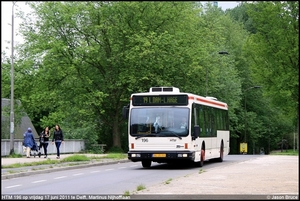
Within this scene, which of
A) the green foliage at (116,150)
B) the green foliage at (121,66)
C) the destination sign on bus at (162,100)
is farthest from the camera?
the green foliage at (116,150)

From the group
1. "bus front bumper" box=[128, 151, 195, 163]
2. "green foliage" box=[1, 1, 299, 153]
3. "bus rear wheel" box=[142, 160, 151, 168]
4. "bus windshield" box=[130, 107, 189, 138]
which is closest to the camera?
"green foliage" box=[1, 1, 299, 153]

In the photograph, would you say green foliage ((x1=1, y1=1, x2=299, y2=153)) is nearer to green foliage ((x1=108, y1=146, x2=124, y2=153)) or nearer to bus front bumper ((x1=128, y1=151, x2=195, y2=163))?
green foliage ((x1=108, y1=146, x2=124, y2=153))

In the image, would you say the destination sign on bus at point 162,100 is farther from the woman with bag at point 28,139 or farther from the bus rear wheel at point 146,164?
the woman with bag at point 28,139

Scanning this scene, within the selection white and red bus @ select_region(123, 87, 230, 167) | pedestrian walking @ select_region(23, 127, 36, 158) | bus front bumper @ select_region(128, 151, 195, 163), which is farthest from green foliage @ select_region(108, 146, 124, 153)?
bus front bumper @ select_region(128, 151, 195, 163)

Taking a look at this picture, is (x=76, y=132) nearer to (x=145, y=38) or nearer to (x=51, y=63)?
(x=51, y=63)

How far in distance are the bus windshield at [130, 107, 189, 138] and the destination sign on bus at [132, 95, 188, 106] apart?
29 cm

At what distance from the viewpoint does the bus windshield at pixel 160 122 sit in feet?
90.3

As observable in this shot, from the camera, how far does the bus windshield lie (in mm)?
27516

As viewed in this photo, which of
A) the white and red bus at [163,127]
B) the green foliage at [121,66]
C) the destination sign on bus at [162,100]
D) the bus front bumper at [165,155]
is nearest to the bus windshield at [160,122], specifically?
the white and red bus at [163,127]

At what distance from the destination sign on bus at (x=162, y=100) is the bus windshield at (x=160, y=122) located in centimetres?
29

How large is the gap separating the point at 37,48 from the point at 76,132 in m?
24.3

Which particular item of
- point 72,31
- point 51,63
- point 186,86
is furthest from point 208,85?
point 72,31

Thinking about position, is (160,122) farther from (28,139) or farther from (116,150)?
(116,150)

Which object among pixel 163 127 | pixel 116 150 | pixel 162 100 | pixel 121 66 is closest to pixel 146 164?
pixel 163 127
